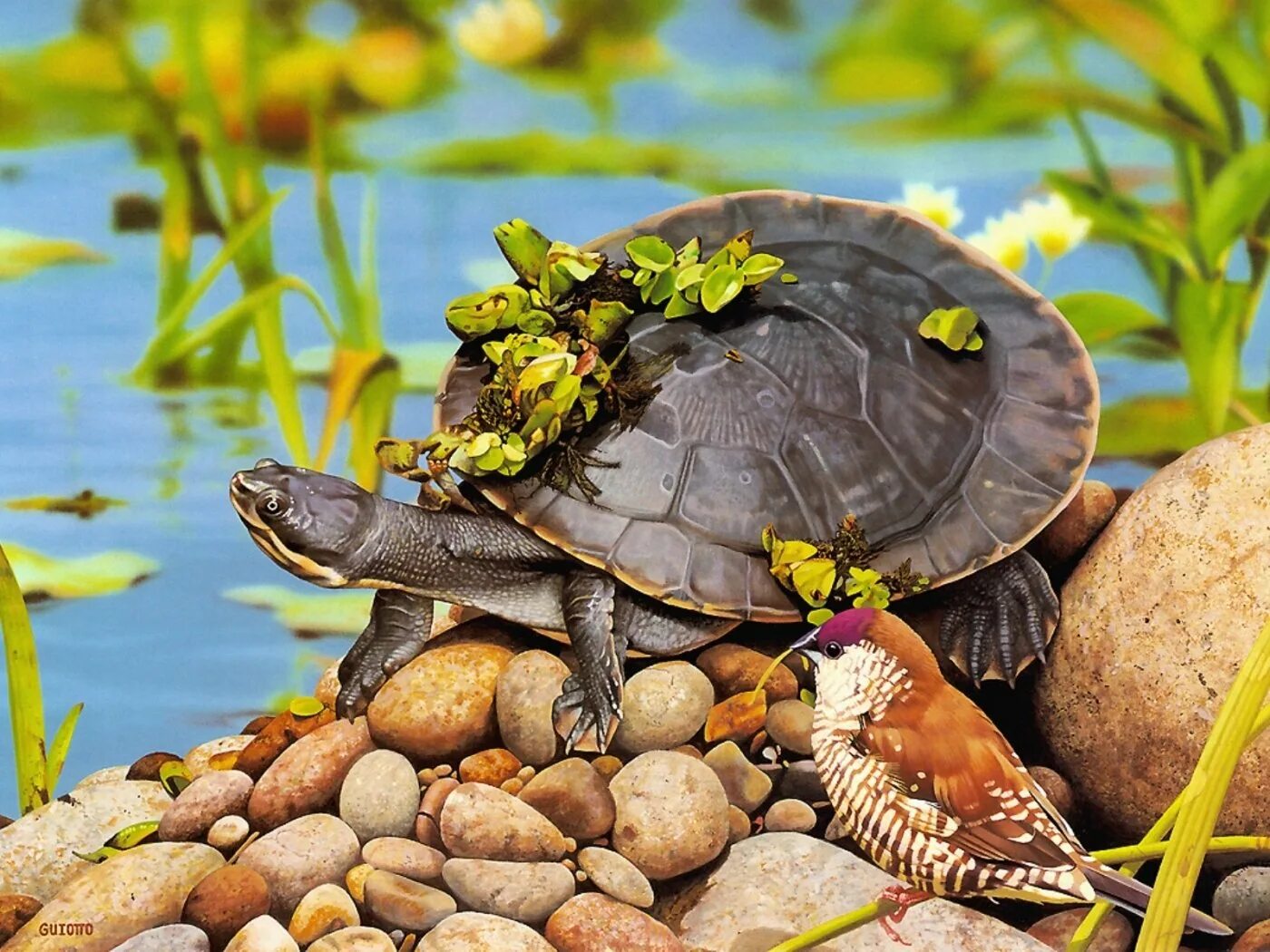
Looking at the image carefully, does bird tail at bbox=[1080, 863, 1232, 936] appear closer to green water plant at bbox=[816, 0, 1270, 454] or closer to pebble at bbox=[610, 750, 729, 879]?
pebble at bbox=[610, 750, 729, 879]

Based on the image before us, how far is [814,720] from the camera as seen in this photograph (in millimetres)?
1189

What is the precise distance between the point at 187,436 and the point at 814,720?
3.55 feet

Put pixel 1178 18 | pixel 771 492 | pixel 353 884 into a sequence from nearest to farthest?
pixel 353 884 < pixel 771 492 < pixel 1178 18

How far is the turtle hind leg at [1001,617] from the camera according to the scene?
133 centimetres

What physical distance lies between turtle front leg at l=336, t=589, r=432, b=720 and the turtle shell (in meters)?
0.22

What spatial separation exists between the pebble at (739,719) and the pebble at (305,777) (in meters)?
0.36

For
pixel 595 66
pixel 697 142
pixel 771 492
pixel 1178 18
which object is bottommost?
pixel 771 492

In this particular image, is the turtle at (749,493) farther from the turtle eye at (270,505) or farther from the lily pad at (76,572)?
the lily pad at (76,572)

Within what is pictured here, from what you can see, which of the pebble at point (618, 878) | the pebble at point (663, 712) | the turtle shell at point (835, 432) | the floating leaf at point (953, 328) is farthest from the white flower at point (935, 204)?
the pebble at point (618, 878)

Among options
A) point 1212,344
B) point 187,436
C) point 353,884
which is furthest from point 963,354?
point 187,436

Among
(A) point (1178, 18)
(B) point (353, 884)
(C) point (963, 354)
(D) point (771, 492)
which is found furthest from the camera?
(A) point (1178, 18)

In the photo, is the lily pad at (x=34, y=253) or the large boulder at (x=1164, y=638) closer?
the large boulder at (x=1164, y=638)

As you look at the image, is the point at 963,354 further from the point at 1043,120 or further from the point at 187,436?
the point at 187,436

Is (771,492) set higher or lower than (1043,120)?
lower
